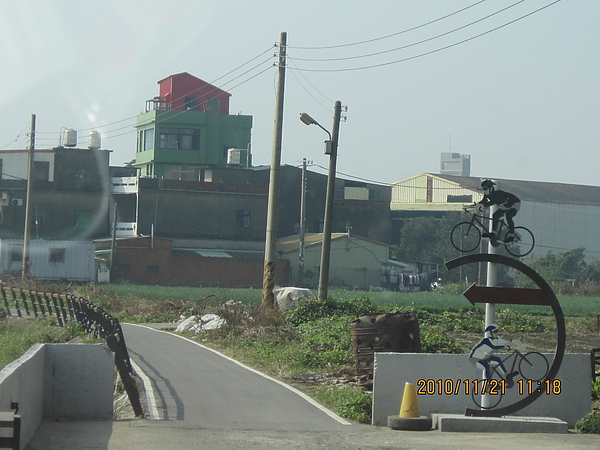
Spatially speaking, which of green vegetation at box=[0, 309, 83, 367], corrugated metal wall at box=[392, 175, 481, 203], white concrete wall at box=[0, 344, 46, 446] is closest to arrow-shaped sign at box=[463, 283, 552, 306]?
white concrete wall at box=[0, 344, 46, 446]

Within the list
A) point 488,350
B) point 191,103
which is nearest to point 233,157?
point 191,103

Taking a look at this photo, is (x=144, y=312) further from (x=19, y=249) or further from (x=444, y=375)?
(x=444, y=375)

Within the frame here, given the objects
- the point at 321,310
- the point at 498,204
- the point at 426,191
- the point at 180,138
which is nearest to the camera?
the point at 498,204

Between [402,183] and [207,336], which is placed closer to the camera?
[207,336]

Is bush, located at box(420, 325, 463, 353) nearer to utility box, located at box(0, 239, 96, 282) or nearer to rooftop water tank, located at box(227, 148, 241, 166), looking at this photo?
utility box, located at box(0, 239, 96, 282)

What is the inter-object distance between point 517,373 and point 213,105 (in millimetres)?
68330

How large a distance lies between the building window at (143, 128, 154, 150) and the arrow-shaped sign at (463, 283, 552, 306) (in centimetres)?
6578

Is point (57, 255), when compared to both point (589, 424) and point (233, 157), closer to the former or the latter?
point (233, 157)

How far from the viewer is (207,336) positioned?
2664 centimetres

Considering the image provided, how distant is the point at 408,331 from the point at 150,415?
221 inches

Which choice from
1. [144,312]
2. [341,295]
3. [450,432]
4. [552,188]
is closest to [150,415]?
[450,432]

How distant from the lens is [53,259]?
187 feet

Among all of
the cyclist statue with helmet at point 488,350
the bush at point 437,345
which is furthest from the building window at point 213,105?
the cyclist statue with helmet at point 488,350

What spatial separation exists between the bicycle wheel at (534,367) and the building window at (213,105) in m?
67.6
